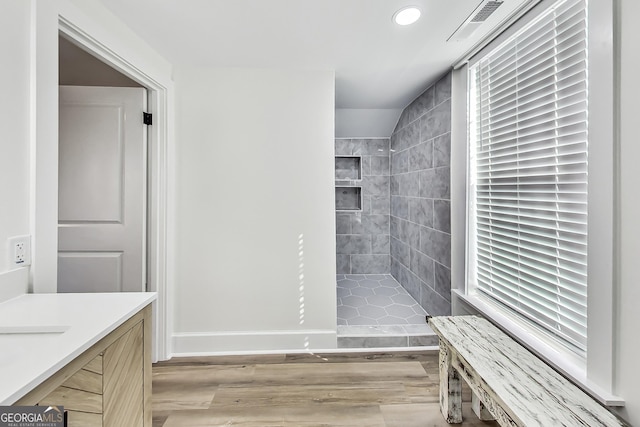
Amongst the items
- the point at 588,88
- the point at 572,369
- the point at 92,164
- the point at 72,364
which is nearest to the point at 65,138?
the point at 92,164

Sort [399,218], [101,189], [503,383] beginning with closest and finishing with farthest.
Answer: [503,383], [101,189], [399,218]

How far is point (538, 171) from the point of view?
151 cm

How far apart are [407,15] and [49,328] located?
208 centimetres

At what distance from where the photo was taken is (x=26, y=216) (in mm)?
1149

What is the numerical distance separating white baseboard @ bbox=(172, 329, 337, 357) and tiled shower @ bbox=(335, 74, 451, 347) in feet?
0.72

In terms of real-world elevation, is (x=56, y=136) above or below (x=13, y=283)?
above

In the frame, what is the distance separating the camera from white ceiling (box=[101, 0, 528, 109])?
1.53 metres

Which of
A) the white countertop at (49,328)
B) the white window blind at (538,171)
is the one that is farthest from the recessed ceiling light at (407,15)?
the white countertop at (49,328)

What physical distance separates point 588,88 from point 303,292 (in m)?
2.04

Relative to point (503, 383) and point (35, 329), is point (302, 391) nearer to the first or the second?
point (503, 383)

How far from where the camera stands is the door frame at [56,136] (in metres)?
1.17

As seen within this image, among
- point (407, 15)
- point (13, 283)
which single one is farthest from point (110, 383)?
point (407, 15)

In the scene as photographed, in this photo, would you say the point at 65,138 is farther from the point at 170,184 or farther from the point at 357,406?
the point at 357,406

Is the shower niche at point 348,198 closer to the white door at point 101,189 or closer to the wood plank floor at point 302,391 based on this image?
the wood plank floor at point 302,391
